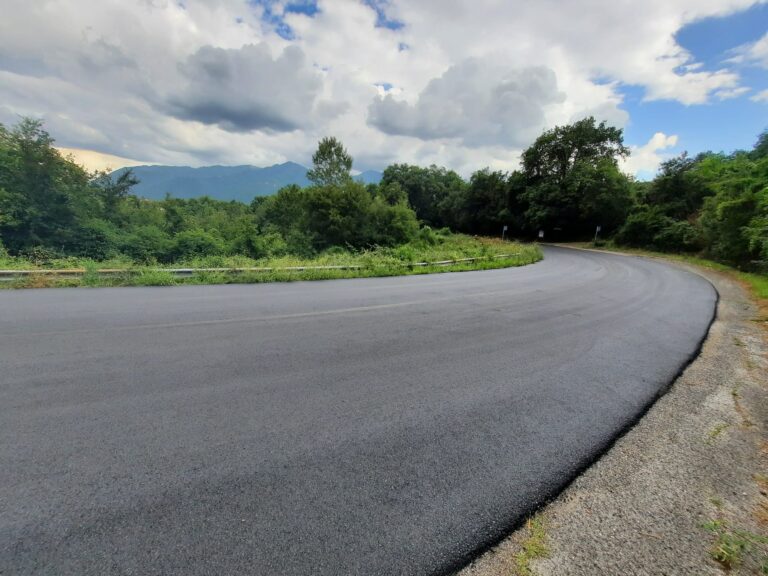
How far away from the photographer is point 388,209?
27.9 m

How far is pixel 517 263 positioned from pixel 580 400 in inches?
666

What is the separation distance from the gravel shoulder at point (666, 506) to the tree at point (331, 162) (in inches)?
1588

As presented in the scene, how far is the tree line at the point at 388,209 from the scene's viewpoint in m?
18.2

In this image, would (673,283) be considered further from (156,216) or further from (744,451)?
(156,216)

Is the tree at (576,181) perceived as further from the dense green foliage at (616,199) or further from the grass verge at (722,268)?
the grass verge at (722,268)

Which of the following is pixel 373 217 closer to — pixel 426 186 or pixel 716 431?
pixel 716 431

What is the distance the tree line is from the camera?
18234 mm

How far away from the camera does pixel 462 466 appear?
2.40 m

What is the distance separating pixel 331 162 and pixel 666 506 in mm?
42485

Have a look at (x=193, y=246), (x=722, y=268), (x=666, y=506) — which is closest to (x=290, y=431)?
(x=666, y=506)

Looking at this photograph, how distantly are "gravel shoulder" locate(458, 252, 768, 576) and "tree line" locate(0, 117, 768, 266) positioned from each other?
16267 mm

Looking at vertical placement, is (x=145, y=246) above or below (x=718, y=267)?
above

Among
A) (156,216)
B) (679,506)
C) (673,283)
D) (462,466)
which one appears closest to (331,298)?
(462,466)

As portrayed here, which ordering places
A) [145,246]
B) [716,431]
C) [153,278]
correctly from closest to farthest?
[716,431] → [153,278] → [145,246]
